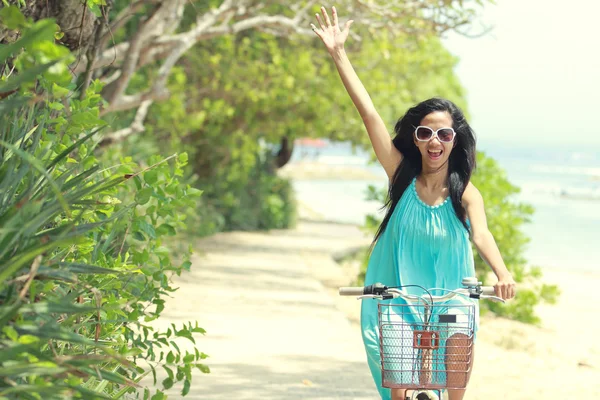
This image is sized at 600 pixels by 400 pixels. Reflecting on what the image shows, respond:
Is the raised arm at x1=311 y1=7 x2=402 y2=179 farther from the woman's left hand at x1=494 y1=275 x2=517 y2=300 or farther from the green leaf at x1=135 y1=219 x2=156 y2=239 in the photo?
the green leaf at x1=135 y1=219 x2=156 y2=239

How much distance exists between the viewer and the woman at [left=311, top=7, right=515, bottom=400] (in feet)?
15.6

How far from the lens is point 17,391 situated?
3043 millimetres

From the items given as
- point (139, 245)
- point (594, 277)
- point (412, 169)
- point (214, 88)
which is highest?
point (214, 88)

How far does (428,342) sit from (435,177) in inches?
41.9

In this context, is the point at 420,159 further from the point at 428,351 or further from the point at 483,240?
the point at 428,351

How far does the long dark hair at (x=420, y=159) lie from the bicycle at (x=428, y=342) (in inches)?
31.4

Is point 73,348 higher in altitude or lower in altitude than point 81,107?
lower

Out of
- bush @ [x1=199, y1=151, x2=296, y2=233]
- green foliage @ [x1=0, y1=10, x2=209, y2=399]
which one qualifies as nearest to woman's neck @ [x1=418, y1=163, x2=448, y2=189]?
green foliage @ [x1=0, y1=10, x2=209, y2=399]

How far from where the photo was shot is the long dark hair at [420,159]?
501cm

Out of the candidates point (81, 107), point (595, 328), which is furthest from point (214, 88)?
point (81, 107)

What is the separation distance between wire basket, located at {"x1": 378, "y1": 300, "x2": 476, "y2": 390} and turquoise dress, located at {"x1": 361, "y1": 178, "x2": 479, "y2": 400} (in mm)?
481

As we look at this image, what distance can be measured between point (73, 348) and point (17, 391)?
1.59 metres

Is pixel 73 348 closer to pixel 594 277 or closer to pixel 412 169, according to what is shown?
pixel 412 169

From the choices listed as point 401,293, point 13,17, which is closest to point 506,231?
point 401,293
